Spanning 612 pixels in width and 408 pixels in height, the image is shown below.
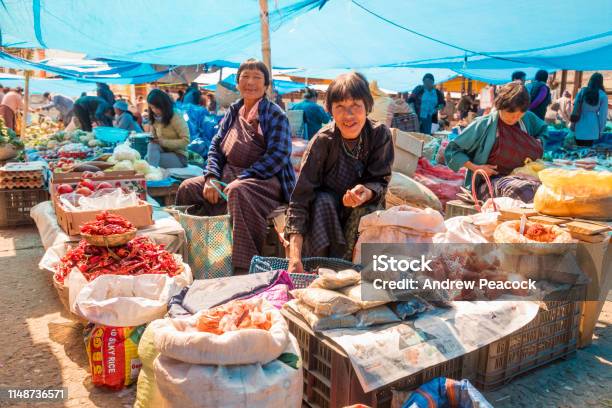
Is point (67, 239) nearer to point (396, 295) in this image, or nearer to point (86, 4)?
point (396, 295)

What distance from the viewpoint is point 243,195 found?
3.31m

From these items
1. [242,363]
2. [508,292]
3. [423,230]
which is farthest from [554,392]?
[242,363]

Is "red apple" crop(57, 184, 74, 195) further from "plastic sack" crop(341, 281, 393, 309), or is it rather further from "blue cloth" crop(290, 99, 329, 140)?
"blue cloth" crop(290, 99, 329, 140)

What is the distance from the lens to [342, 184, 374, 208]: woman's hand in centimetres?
261

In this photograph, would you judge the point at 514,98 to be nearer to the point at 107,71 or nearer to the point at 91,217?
the point at 91,217

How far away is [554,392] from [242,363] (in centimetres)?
153

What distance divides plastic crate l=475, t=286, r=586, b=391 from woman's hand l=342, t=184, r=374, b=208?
967mm

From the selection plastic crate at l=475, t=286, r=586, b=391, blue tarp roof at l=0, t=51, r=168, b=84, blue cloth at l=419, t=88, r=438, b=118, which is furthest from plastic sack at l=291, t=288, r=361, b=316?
blue cloth at l=419, t=88, r=438, b=118

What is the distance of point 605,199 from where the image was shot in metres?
2.56

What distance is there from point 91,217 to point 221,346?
2.02m

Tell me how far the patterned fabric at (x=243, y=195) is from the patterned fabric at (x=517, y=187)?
166cm

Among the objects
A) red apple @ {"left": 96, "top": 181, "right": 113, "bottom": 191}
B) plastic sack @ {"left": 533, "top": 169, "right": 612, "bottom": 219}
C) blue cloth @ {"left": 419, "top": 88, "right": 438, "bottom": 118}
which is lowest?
red apple @ {"left": 96, "top": 181, "right": 113, "bottom": 191}

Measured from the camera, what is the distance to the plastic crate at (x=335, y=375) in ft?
5.64

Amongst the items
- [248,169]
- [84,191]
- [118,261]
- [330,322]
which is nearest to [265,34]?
[248,169]
